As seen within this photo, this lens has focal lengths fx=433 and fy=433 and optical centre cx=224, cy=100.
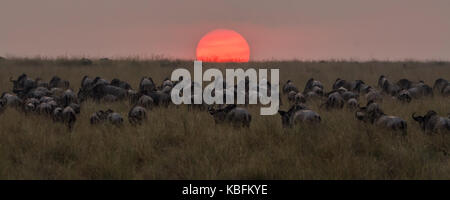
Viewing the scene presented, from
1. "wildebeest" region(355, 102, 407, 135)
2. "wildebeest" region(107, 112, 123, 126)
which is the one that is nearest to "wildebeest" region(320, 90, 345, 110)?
"wildebeest" region(355, 102, 407, 135)

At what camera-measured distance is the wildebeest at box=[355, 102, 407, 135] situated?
8242mm

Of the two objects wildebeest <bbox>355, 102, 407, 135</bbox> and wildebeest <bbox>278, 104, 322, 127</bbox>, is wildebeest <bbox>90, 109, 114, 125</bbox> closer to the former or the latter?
wildebeest <bbox>278, 104, 322, 127</bbox>

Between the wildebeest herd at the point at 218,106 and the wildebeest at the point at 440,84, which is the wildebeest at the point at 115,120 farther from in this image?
the wildebeest at the point at 440,84

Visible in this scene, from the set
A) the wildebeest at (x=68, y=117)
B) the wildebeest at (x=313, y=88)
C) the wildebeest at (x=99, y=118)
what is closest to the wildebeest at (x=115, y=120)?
the wildebeest at (x=99, y=118)

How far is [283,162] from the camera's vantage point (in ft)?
21.7

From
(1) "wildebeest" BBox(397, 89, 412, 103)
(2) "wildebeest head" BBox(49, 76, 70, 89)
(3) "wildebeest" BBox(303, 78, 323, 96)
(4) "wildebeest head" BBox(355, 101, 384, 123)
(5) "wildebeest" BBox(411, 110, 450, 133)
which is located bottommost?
(5) "wildebeest" BBox(411, 110, 450, 133)

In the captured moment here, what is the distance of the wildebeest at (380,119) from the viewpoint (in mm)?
8242

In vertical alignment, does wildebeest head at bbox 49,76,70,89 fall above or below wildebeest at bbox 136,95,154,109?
above

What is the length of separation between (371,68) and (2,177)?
29151mm

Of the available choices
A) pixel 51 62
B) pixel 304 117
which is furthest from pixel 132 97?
pixel 51 62

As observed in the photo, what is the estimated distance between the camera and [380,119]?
866 cm

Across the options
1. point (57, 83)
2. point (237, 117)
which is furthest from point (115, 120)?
point (57, 83)

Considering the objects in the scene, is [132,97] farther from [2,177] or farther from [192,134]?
[2,177]

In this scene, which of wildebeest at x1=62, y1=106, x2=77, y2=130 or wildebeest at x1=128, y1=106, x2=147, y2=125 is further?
wildebeest at x1=128, y1=106, x2=147, y2=125
